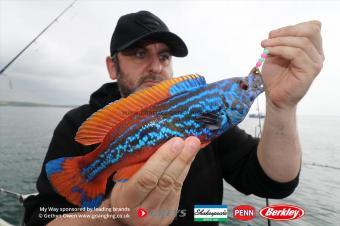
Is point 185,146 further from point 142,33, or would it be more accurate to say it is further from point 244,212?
point 244,212

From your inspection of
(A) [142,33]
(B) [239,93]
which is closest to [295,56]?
(B) [239,93]

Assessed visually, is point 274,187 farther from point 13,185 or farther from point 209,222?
point 13,185

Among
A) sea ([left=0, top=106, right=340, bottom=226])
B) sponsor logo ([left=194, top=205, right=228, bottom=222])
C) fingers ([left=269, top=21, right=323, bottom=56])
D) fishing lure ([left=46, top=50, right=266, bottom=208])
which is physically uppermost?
fingers ([left=269, top=21, right=323, bottom=56])

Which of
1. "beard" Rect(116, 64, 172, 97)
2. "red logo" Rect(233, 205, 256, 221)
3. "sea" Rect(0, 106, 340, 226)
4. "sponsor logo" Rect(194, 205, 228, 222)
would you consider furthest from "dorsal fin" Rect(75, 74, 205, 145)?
"sea" Rect(0, 106, 340, 226)

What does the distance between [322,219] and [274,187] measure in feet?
51.1

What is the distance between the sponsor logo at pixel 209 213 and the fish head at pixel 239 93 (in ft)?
8.09

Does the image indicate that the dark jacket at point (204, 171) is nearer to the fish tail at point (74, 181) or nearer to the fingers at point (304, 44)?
the fish tail at point (74, 181)

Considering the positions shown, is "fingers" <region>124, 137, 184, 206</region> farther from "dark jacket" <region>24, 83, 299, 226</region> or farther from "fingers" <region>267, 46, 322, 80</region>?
"dark jacket" <region>24, 83, 299, 226</region>

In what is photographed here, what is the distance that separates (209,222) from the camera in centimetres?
460

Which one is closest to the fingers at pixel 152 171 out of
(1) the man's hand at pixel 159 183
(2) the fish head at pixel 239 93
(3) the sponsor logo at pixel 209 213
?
(1) the man's hand at pixel 159 183

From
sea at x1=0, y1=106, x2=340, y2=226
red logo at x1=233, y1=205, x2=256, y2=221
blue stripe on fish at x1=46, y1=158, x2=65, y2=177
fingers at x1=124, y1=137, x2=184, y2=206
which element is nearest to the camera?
fingers at x1=124, y1=137, x2=184, y2=206

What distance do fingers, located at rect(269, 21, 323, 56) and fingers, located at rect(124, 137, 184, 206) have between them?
1748 millimetres

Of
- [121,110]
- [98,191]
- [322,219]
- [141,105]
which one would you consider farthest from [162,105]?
[322,219]

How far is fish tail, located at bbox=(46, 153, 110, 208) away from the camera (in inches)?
108
